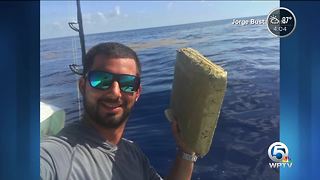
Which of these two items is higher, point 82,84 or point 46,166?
point 82,84

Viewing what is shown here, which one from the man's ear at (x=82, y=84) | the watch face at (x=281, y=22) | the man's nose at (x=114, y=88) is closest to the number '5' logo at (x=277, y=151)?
the watch face at (x=281, y=22)

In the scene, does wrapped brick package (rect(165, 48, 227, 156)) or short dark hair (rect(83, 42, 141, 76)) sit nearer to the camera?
wrapped brick package (rect(165, 48, 227, 156))

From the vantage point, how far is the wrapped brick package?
7.66ft

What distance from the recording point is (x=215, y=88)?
2.35 meters

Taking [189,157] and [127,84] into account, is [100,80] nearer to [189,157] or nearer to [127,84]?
[127,84]

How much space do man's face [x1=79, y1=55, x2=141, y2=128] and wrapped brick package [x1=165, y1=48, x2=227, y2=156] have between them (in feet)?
0.76

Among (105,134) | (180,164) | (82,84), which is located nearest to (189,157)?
(180,164)

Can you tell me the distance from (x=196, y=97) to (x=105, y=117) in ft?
1.73

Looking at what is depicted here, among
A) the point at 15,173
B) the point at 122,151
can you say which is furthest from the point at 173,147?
the point at 15,173

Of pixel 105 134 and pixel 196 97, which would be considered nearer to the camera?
pixel 196 97

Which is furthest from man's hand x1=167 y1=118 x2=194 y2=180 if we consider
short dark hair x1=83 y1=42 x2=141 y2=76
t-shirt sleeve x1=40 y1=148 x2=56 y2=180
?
t-shirt sleeve x1=40 y1=148 x2=56 y2=180

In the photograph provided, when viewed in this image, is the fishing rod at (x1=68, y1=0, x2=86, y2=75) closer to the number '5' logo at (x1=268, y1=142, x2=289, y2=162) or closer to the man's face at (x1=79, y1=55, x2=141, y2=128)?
the man's face at (x1=79, y1=55, x2=141, y2=128)

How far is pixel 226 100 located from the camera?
2.42 m

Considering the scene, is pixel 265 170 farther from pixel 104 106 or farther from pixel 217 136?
pixel 104 106
